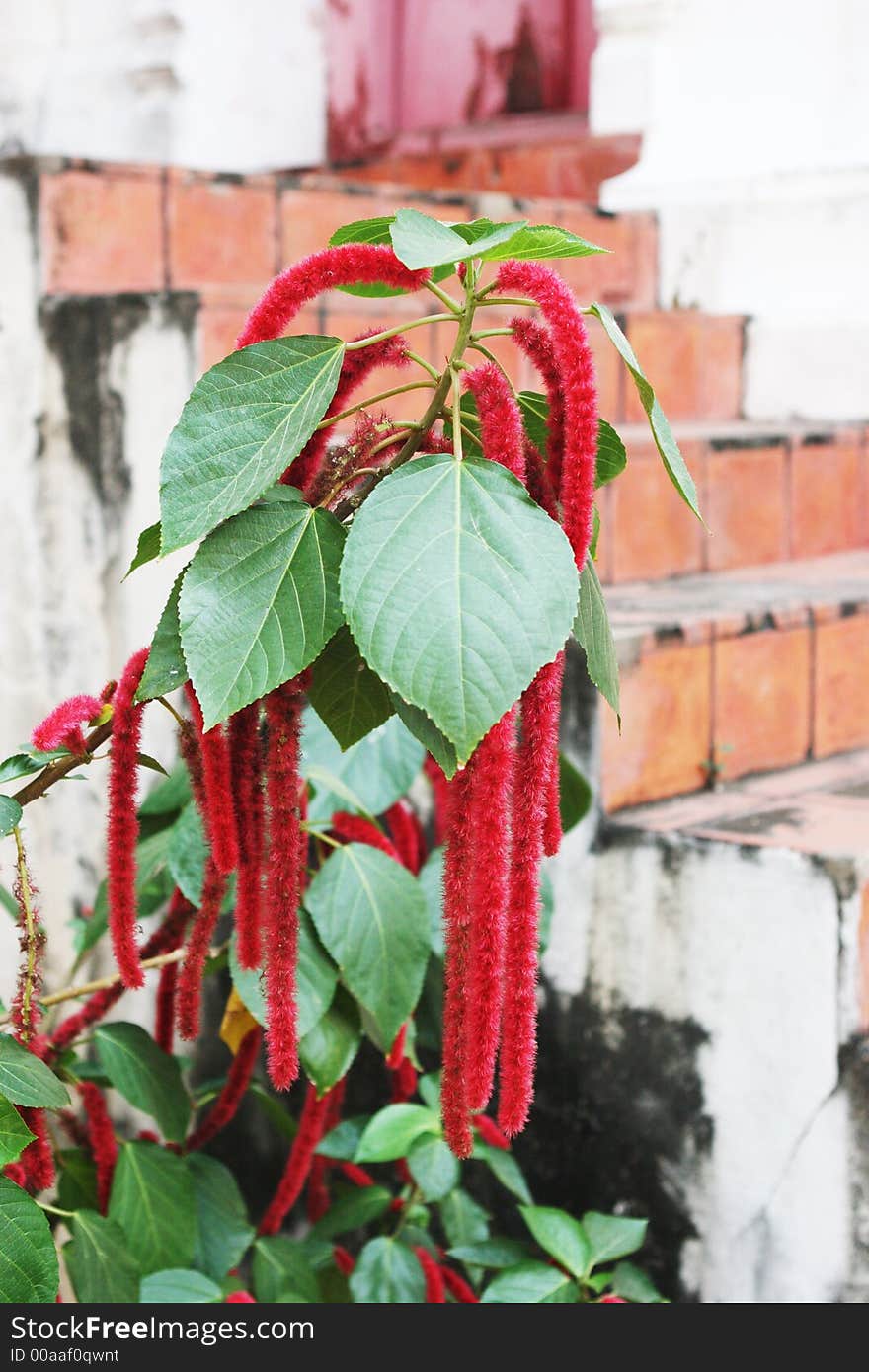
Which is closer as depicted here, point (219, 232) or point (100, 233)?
point (100, 233)

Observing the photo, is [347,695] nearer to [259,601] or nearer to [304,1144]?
[259,601]

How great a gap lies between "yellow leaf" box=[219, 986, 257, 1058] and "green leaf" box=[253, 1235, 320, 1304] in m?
0.20

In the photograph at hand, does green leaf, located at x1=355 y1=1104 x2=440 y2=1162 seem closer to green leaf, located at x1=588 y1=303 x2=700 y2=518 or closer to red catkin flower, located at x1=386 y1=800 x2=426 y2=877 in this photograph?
red catkin flower, located at x1=386 y1=800 x2=426 y2=877

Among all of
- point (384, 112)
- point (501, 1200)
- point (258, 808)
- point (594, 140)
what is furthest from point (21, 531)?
Answer: point (384, 112)

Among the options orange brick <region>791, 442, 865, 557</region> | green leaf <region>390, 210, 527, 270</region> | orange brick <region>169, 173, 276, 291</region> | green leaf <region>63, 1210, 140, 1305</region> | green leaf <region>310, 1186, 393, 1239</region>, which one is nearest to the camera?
green leaf <region>390, 210, 527, 270</region>

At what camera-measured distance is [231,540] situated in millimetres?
777

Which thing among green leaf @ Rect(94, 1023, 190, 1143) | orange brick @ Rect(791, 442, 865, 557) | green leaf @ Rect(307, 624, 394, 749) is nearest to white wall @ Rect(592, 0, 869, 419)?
orange brick @ Rect(791, 442, 865, 557)

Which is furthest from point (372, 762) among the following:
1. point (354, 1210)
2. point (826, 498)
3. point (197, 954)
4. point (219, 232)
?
point (826, 498)

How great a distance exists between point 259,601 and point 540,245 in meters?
0.21

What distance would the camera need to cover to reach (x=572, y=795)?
1.39 meters

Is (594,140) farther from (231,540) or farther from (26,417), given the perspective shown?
(231,540)

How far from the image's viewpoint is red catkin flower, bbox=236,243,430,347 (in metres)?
0.75

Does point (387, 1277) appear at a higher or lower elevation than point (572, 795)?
lower

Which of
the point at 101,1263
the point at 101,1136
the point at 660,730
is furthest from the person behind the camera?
the point at 660,730
